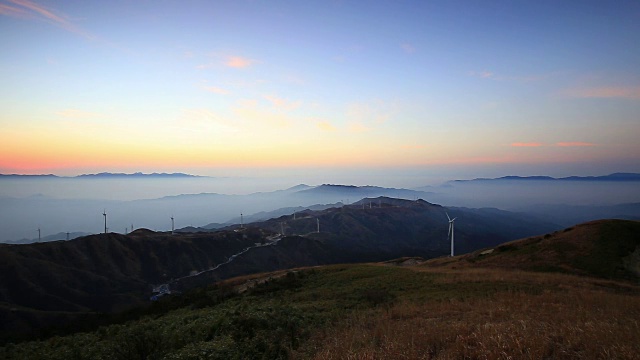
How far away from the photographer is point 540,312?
12.3 meters

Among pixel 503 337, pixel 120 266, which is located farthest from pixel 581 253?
pixel 120 266

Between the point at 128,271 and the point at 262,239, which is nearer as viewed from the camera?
the point at 128,271

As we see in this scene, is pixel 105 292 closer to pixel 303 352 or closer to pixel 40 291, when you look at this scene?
pixel 40 291

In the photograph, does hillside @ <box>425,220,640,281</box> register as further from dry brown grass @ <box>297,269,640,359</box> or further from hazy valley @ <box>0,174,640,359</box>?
dry brown grass @ <box>297,269,640,359</box>

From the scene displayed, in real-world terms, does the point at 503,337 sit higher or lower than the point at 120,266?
higher

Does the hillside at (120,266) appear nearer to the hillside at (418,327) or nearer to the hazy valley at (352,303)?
the hazy valley at (352,303)

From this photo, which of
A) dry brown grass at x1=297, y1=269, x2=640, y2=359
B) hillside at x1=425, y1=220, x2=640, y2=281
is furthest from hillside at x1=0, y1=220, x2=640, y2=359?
hillside at x1=425, y1=220, x2=640, y2=281

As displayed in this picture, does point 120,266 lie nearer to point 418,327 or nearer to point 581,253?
point 581,253

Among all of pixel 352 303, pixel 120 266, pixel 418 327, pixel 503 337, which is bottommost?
pixel 120 266

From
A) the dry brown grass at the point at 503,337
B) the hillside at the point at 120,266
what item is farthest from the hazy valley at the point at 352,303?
the hillside at the point at 120,266

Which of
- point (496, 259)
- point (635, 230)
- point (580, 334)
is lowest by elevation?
point (496, 259)

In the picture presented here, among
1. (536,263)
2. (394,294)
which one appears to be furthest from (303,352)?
(536,263)

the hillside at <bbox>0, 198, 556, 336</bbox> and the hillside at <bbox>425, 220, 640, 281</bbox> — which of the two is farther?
the hillside at <bbox>0, 198, 556, 336</bbox>

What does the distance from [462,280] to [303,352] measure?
2043cm
